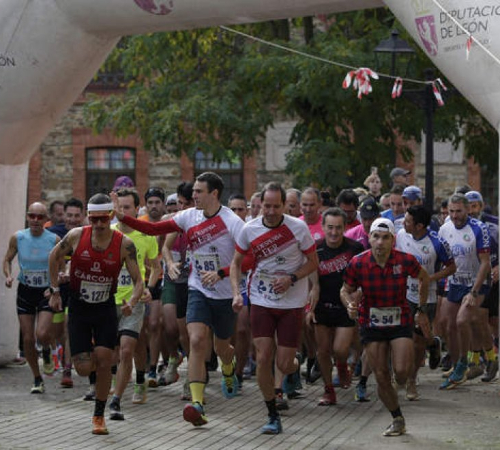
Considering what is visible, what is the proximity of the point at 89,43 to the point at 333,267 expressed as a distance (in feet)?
11.0

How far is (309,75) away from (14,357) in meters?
9.03

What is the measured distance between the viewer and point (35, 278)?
565 inches

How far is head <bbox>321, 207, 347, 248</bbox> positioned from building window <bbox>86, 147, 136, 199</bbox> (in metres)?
21.9

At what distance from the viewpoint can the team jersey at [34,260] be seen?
1434 centimetres

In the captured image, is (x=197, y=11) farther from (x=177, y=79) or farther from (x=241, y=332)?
(x=177, y=79)

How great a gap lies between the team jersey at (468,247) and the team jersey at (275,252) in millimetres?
3256

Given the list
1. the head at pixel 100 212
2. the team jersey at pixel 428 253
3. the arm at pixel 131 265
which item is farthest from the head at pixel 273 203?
the team jersey at pixel 428 253

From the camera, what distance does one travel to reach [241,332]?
14039mm

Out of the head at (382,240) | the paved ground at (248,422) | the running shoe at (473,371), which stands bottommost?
the paved ground at (248,422)

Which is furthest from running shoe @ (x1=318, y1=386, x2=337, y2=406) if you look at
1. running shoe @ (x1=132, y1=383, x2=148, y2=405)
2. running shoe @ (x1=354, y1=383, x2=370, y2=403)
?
running shoe @ (x1=132, y1=383, x2=148, y2=405)

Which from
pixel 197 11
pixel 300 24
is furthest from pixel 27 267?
pixel 300 24

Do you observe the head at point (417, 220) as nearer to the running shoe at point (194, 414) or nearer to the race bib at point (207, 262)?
the race bib at point (207, 262)

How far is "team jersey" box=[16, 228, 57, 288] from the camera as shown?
1434 cm

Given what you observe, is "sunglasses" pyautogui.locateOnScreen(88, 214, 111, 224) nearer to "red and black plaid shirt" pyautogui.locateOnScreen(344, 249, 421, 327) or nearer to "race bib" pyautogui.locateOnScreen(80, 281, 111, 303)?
"race bib" pyautogui.locateOnScreen(80, 281, 111, 303)
